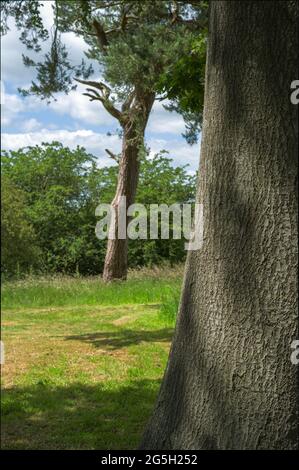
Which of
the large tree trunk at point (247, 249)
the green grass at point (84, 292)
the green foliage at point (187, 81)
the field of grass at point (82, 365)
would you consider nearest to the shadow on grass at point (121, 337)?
the field of grass at point (82, 365)

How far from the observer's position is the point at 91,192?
71.5 feet

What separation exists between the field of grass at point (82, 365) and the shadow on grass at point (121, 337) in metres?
0.01

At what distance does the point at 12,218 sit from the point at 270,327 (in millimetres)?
13080

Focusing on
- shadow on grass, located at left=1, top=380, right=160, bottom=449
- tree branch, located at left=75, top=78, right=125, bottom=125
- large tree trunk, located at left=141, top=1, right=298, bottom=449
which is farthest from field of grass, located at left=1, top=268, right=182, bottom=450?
tree branch, located at left=75, top=78, right=125, bottom=125

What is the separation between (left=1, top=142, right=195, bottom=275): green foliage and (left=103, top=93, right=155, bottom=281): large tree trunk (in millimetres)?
2476

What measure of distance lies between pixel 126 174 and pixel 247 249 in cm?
1422

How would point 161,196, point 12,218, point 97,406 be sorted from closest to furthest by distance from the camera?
point 97,406 < point 12,218 < point 161,196

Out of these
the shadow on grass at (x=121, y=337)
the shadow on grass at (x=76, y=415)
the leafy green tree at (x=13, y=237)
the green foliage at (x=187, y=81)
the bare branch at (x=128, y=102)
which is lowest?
the shadow on grass at (x=76, y=415)

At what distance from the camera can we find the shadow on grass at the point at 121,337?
845 cm

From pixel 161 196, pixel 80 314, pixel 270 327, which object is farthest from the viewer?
pixel 161 196

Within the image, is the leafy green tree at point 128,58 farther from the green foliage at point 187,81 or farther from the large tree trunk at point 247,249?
the large tree trunk at point 247,249

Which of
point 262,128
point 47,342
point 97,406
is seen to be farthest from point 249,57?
point 47,342

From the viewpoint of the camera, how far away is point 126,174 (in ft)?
55.9

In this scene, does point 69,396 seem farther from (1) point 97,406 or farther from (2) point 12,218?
(2) point 12,218
